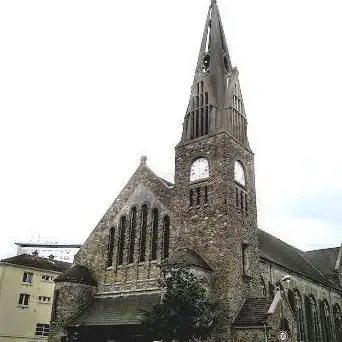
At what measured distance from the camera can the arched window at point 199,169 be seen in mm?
32469

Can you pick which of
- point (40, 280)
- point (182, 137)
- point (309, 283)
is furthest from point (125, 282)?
point (40, 280)

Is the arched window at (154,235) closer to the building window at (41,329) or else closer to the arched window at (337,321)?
the arched window at (337,321)

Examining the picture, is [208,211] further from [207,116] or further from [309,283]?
[309,283]

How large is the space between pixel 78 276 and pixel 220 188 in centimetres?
1264

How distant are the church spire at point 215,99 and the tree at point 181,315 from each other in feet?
41.9

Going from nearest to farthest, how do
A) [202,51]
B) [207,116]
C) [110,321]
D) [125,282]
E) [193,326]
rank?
[193,326] < [110,321] < [125,282] < [207,116] < [202,51]

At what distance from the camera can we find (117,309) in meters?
30.8

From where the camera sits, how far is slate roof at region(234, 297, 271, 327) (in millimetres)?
26094

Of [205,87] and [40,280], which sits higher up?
[205,87]

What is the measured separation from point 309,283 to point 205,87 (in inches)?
831

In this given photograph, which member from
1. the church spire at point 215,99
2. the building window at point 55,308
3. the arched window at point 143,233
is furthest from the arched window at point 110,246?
the church spire at point 215,99

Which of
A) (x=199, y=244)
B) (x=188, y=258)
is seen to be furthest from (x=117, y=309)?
(x=199, y=244)

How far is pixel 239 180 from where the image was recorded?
33.1 meters

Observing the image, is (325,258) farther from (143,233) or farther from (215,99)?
(143,233)
